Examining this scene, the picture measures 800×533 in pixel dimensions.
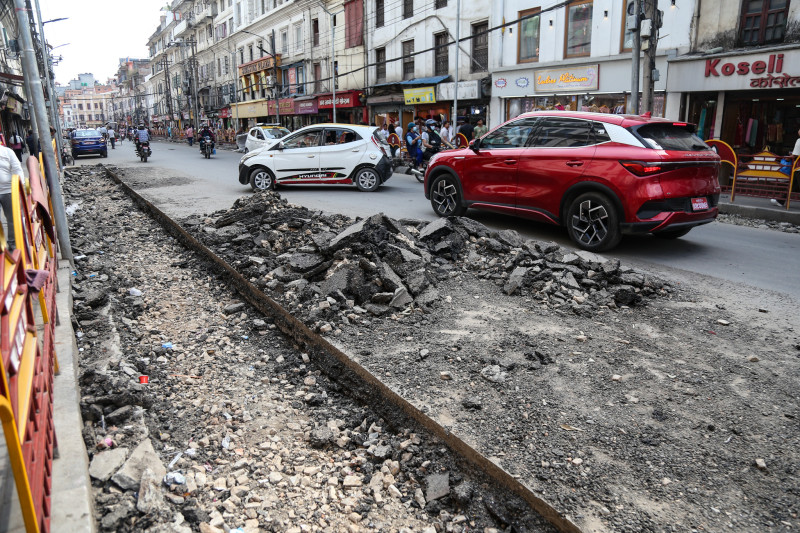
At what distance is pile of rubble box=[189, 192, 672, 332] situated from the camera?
5.20 metres

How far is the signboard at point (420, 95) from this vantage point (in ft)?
90.3

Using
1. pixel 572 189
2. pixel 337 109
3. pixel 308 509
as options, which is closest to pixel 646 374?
pixel 308 509

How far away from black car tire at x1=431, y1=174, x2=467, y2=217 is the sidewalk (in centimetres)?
568

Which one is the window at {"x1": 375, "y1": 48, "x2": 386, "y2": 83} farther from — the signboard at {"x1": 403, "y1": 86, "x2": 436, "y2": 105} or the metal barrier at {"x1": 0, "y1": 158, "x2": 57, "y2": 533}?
the metal barrier at {"x1": 0, "y1": 158, "x2": 57, "y2": 533}

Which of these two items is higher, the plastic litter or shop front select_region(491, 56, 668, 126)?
shop front select_region(491, 56, 668, 126)

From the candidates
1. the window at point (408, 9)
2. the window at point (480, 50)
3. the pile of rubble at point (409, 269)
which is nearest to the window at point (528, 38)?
the window at point (480, 50)

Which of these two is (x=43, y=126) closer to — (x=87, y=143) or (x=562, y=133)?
(x=562, y=133)

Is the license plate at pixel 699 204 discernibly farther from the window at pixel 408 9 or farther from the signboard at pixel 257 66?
the signboard at pixel 257 66

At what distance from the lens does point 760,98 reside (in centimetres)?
1600

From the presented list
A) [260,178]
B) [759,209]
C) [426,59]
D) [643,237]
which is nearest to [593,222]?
[643,237]

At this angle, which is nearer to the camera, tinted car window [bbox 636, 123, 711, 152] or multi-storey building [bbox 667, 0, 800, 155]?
tinted car window [bbox 636, 123, 711, 152]

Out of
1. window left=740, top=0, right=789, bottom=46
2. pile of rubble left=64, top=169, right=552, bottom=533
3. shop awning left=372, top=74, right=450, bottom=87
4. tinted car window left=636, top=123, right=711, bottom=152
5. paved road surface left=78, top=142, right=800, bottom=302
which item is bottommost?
pile of rubble left=64, top=169, right=552, bottom=533

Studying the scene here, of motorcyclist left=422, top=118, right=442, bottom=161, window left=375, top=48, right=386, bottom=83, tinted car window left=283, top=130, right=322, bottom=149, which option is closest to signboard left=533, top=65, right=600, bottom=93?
motorcyclist left=422, top=118, right=442, bottom=161

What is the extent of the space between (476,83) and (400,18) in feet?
28.3
